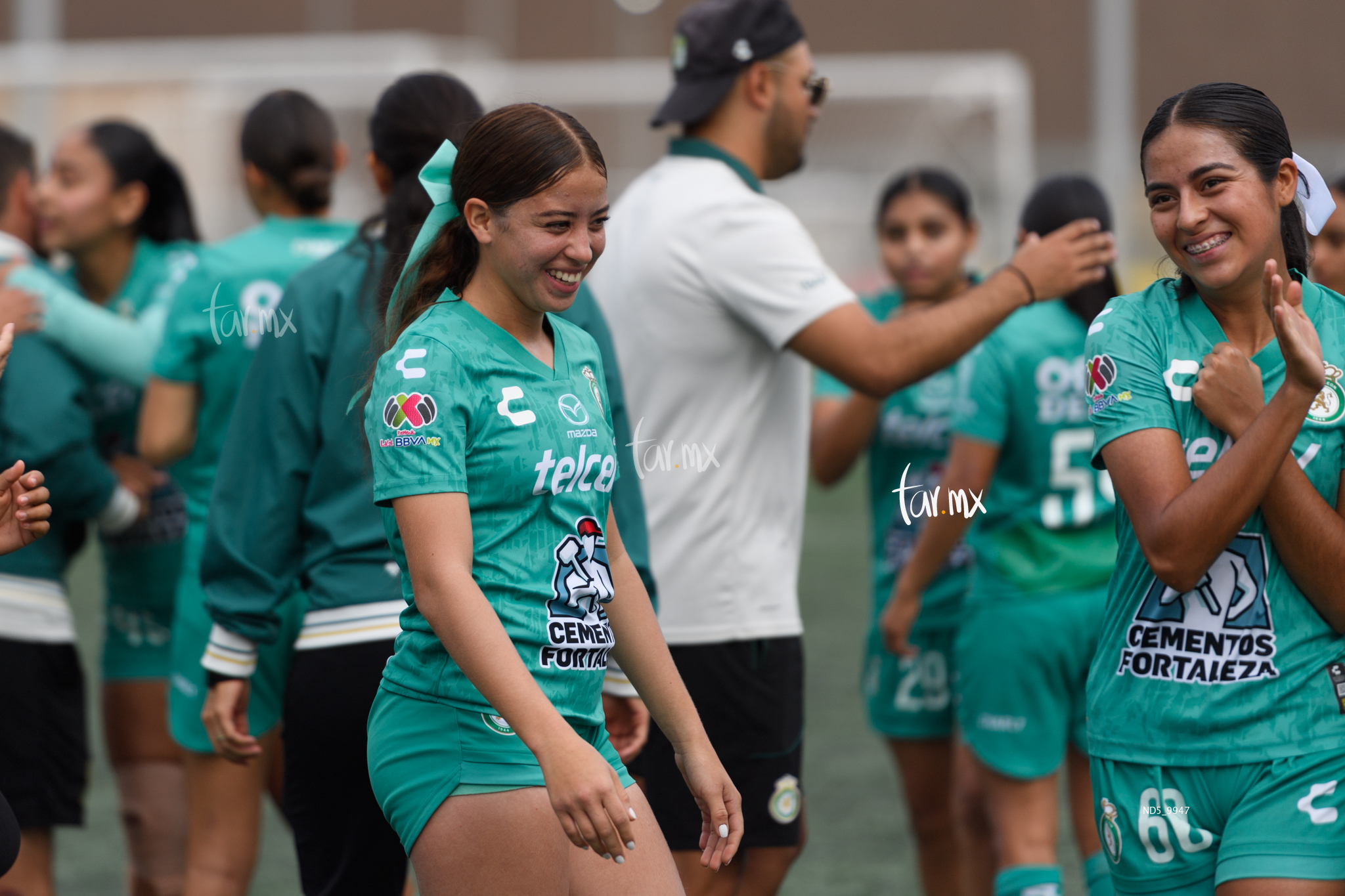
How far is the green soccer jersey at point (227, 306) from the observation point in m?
3.54

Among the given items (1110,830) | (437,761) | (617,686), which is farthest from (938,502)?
(437,761)

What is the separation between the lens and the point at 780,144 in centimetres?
349

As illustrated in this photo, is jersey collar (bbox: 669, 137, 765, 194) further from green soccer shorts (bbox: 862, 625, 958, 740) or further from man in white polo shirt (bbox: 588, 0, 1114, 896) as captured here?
green soccer shorts (bbox: 862, 625, 958, 740)

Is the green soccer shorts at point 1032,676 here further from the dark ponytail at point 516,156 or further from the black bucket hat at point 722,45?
the dark ponytail at point 516,156

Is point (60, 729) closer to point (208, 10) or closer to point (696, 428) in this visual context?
point (696, 428)

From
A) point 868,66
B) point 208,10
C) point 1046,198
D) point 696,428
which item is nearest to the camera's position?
point 696,428

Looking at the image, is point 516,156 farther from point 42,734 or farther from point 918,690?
point 918,690

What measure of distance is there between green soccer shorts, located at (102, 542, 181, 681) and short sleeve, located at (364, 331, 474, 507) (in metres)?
2.36

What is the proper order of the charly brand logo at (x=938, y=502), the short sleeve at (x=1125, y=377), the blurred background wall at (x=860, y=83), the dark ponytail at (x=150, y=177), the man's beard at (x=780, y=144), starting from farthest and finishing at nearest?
1. the blurred background wall at (x=860, y=83)
2. the dark ponytail at (x=150, y=177)
3. the charly brand logo at (x=938, y=502)
4. the man's beard at (x=780, y=144)
5. the short sleeve at (x=1125, y=377)

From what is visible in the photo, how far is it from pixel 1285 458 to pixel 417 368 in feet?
4.10

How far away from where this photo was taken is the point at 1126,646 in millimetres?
2432

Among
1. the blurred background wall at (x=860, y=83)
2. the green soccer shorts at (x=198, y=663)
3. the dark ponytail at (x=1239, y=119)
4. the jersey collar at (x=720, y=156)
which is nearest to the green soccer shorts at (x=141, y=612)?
the green soccer shorts at (x=198, y=663)

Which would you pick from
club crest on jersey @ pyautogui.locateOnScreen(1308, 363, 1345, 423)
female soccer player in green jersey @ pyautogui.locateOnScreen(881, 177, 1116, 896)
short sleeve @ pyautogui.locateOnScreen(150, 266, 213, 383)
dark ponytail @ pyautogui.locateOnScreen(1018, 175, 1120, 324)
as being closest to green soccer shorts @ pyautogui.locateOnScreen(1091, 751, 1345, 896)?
club crest on jersey @ pyautogui.locateOnScreen(1308, 363, 1345, 423)

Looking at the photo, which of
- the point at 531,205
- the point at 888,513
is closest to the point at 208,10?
the point at 888,513
